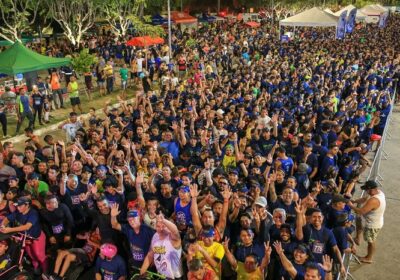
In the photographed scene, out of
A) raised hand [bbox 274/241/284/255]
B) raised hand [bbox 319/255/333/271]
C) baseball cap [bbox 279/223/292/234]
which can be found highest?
baseball cap [bbox 279/223/292/234]

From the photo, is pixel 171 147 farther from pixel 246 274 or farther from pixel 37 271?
pixel 246 274

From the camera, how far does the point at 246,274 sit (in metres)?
4.75

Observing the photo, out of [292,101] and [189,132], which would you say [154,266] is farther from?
[292,101]

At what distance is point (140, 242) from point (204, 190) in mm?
1594

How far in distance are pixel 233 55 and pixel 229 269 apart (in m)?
21.5

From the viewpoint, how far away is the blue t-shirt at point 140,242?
5.18 meters

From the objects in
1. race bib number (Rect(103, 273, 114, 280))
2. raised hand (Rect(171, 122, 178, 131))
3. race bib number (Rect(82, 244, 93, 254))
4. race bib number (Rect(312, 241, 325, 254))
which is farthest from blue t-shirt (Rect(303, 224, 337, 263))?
raised hand (Rect(171, 122, 178, 131))

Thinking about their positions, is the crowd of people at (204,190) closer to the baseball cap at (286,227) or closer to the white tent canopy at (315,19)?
the baseball cap at (286,227)

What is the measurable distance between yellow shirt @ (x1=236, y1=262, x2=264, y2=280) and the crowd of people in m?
0.01

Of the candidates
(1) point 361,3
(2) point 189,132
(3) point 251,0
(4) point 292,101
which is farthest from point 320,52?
(1) point 361,3

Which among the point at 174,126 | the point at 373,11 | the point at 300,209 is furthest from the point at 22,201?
the point at 373,11

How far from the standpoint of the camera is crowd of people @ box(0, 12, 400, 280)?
496 cm

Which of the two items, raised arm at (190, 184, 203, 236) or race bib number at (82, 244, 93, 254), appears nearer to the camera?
raised arm at (190, 184, 203, 236)

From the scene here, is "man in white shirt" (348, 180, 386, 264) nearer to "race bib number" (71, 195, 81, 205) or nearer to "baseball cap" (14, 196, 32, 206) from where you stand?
"race bib number" (71, 195, 81, 205)
